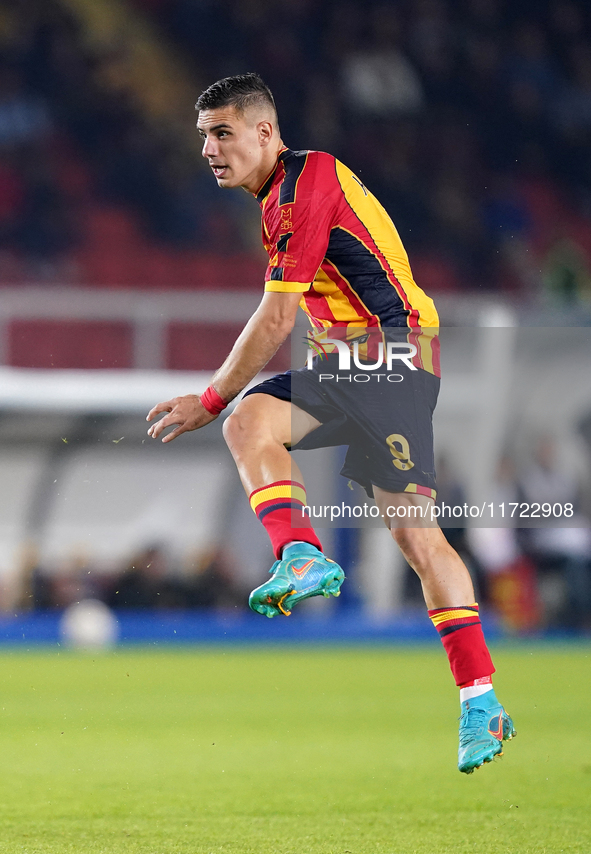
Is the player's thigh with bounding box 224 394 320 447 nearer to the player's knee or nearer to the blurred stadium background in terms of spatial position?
the player's knee

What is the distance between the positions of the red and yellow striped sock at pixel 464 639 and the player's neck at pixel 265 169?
1511mm

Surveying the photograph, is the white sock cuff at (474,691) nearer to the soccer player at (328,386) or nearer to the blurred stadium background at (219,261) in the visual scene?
the soccer player at (328,386)

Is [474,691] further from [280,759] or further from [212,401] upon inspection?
[280,759]

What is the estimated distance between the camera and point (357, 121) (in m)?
18.6

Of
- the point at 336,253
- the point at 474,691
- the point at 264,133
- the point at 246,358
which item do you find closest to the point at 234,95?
the point at 264,133

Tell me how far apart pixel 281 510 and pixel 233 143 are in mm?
1182

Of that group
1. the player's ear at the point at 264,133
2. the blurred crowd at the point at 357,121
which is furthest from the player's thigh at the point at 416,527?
the blurred crowd at the point at 357,121

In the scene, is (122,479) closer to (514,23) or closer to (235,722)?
(235,722)

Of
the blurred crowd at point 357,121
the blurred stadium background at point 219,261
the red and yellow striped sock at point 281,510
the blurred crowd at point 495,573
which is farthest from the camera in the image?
the blurred crowd at point 357,121

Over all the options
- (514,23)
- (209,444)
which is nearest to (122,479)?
(209,444)

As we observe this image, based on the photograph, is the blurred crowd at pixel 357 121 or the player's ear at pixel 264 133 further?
the blurred crowd at pixel 357 121

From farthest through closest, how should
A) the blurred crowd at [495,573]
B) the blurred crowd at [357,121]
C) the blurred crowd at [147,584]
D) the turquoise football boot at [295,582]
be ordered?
1. the blurred crowd at [357,121]
2. the blurred crowd at [495,573]
3. the blurred crowd at [147,584]
4. the turquoise football boot at [295,582]

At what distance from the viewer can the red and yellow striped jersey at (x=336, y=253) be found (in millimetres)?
3670

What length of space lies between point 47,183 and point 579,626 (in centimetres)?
960
